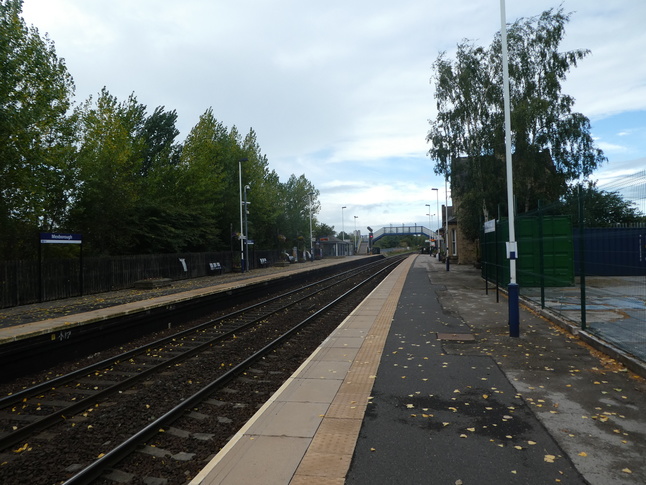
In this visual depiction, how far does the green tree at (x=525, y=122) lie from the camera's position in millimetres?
24578

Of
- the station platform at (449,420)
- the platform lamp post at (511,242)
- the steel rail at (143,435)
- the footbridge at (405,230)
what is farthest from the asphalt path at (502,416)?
the footbridge at (405,230)

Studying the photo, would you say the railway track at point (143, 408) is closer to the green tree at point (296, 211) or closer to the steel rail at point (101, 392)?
the steel rail at point (101, 392)

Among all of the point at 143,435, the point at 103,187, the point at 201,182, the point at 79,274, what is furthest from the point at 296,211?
the point at 143,435

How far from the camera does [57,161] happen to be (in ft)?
61.6

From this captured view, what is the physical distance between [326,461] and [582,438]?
2507 millimetres

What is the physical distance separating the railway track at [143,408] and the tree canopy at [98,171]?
1188 centimetres

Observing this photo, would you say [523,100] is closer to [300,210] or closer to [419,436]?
[419,436]

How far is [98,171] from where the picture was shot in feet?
75.5

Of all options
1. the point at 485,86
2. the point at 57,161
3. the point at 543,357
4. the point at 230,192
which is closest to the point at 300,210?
the point at 230,192

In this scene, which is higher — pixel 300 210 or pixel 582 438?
pixel 300 210

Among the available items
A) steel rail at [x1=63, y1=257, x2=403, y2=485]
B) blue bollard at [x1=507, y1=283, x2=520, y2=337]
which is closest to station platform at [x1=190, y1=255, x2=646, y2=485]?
blue bollard at [x1=507, y1=283, x2=520, y2=337]

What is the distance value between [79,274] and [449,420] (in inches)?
740

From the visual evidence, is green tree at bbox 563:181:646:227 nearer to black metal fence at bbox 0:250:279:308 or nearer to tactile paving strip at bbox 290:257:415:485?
tactile paving strip at bbox 290:257:415:485

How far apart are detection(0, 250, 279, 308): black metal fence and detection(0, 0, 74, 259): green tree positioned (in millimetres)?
2596
